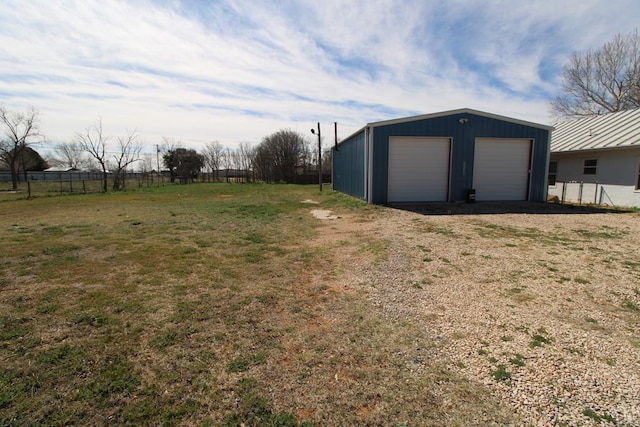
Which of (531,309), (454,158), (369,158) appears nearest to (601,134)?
(454,158)

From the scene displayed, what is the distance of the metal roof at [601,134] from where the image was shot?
37.6 ft

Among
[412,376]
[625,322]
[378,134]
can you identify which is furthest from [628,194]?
[412,376]

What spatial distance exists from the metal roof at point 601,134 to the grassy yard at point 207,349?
13.0 m

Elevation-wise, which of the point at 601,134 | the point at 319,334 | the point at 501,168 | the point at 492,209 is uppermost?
the point at 601,134

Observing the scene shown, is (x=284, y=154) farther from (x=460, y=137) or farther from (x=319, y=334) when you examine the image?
(x=319, y=334)

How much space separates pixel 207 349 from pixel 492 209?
10697 mm

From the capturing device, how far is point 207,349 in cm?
256

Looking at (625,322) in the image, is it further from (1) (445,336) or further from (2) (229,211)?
(2) (229,211)

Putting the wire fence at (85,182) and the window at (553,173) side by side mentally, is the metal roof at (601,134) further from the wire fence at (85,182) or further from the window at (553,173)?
the wire fence at (85,182)

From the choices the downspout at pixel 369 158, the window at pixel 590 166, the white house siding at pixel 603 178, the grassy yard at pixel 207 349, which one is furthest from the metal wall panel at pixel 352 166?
the window at pixel 590 166

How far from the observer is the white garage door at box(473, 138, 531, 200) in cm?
1232

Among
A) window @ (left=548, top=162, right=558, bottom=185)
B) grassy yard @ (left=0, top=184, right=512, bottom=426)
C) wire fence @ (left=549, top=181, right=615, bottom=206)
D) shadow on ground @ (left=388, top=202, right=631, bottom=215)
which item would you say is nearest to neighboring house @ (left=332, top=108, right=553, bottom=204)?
shadow on ground @ (left=388, top=202, right=631, bottom=215)

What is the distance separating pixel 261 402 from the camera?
1.99 meters

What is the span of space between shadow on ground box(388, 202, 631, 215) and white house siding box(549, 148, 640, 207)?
3.18 feet
